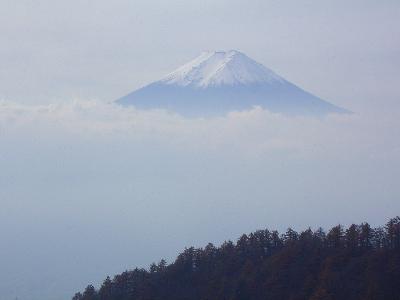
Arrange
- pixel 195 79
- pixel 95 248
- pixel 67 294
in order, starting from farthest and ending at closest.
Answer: pixel 195 79, pixel 95 248, pixel 67 294

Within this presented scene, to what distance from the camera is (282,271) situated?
15500 mm

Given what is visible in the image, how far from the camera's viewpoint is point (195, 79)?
75.9 meters

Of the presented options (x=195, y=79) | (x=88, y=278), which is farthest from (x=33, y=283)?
(x=195, y=79)

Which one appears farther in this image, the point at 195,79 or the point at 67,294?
the point at 195,79

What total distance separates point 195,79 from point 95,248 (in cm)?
2839

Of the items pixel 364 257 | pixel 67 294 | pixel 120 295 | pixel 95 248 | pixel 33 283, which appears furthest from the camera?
pixel 95 248

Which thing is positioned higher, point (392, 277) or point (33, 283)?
point (33, 283)

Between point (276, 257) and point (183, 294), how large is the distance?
1711mm

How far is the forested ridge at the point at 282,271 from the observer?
1407cm

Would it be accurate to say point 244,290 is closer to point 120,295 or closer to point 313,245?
point 313,245

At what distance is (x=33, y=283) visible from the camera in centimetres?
3969

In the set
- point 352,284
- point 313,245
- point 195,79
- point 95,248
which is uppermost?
point 195,79

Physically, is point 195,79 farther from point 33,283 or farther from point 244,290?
point 244,290

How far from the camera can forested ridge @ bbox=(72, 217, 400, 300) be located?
14070 mm
